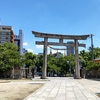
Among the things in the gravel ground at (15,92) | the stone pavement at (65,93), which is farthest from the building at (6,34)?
the stone pavement at (65,93)

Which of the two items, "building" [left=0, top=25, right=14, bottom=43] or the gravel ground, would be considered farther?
"building" [left=0, top=25, right=14, bottom=43]

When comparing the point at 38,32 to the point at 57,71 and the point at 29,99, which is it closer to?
the point at 29,99

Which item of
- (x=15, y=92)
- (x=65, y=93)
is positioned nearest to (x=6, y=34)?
(x=15, y=92)

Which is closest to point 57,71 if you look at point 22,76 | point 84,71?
point 84,71

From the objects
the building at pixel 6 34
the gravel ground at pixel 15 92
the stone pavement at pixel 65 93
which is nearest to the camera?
the stone pavement at pixel 65 93

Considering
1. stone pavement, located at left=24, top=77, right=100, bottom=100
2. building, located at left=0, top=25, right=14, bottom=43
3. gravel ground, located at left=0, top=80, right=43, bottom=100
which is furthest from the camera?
building, located at left=0, top=25, right=14, bottom=43

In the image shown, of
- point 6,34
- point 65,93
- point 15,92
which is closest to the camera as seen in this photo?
point 65,93

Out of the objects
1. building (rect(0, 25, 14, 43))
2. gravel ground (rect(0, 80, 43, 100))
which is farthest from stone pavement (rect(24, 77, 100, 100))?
building (rect(0, 25, 14, 43))

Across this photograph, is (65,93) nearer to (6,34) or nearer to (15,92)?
(15,92)

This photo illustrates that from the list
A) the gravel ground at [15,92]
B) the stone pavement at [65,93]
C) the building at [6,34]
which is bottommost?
the gravel ground at [15,92]

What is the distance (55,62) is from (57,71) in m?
3.59

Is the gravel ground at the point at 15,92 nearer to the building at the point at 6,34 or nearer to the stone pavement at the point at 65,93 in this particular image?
the stone pavement at the point at 65,93

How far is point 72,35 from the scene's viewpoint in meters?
26.5

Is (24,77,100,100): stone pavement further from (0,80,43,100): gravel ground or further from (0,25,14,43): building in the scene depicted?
(0,25,14,43): building
